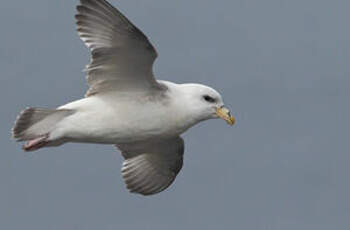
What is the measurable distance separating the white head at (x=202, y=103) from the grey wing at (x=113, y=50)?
431 mm

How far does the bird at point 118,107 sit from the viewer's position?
43.2ft

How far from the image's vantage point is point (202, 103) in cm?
1355

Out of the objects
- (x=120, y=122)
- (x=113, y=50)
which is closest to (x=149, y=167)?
(x=120, y=122)

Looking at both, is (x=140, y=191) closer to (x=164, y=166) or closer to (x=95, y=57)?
(x=164, y=166)

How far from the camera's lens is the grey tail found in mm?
13391

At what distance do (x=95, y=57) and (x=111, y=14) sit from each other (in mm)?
696

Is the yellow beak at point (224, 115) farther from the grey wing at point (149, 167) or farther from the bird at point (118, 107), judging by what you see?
the grey wing at point (149, 167)

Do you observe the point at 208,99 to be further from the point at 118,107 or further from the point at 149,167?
the point at 149,167

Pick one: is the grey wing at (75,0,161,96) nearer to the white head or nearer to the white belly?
the white belly

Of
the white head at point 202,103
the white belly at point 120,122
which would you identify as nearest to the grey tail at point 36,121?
the white belly at point 120,122

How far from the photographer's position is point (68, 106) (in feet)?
44.3

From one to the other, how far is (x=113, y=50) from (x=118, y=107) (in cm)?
80

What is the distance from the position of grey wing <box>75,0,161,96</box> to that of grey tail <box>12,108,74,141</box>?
1.90ft

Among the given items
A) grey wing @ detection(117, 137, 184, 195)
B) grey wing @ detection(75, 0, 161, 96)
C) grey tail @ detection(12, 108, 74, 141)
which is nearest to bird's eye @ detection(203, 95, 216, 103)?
grey wing @ detection(75, 0, 161, 96)
